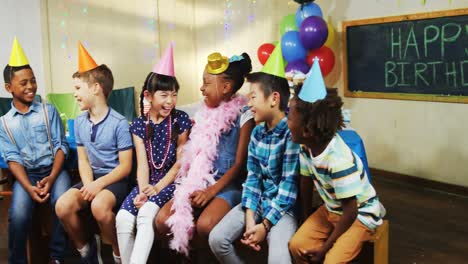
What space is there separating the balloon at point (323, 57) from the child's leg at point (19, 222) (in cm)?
298

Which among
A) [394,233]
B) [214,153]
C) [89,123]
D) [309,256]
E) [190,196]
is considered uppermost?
[89,123]

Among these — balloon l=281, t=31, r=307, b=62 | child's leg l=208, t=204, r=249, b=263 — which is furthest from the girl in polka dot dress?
balloon l=281, t=31, r=307, b=62

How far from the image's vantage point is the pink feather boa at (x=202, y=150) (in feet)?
7.13

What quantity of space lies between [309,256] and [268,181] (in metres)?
0.38

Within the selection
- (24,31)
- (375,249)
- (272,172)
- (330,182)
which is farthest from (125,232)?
(24,31)

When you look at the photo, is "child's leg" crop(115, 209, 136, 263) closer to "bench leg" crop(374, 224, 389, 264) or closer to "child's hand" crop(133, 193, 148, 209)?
"child's hand" crop(133, 193, 148, 209)

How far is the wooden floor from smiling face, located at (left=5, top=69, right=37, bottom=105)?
0.97 m

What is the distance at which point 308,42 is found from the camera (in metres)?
4.38

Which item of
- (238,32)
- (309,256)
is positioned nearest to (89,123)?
(309,256)

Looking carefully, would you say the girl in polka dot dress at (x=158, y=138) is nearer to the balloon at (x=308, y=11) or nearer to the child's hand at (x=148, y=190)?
the child's hand at (x=148, y=190)

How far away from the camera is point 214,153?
228cm

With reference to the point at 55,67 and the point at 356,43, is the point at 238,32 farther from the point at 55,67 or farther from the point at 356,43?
the point at 55,67

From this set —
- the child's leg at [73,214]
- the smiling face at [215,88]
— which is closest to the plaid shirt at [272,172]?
the smiling face at [215,88]

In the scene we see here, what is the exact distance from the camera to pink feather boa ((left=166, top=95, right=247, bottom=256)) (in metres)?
2.17
